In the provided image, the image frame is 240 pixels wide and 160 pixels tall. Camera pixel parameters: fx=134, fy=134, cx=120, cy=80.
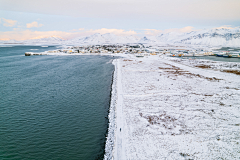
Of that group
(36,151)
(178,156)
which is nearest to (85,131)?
(36,151)

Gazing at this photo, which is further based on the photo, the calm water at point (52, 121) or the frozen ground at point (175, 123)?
the calm water at point (52, 121)

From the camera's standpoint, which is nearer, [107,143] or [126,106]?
[107,143]

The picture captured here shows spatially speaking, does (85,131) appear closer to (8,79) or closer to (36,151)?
(36,151)

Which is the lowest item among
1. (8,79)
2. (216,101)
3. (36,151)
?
(36,151)

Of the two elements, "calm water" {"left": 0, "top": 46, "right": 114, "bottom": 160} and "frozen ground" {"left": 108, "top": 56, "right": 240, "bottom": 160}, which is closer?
"frozen ground" {"left": 108, "top": 56, "right": 240, "bottom": 160}

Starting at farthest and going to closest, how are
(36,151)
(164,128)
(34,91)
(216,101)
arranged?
(34,91), (216,101), (164,128), (36,151)

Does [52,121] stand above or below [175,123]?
below

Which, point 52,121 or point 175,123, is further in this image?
point 52,121

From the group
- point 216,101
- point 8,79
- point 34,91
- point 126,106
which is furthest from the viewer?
point 8,79
